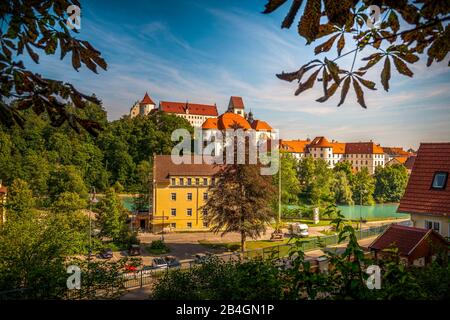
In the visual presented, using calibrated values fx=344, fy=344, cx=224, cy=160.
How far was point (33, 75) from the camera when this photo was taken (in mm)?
1754

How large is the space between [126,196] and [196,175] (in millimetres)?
24317

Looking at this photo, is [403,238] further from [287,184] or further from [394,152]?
[394,152]

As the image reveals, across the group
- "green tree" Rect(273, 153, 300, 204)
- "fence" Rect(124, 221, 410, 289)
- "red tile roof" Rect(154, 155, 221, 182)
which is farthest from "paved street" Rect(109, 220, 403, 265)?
"green tree" Rect(273, 153, 300, 204)

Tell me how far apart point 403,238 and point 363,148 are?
77752 millimetres

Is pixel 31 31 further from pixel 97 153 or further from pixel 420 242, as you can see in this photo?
pixel 97 153

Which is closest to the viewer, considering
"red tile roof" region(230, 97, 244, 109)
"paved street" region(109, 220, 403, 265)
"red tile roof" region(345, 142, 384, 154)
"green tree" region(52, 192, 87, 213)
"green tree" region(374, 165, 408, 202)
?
"paved street" region(109, 220, 403, 265)

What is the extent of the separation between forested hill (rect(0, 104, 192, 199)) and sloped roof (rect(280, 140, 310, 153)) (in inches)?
1122

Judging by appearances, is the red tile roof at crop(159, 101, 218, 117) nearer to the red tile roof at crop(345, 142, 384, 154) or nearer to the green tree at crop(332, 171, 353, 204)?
the red tile roof at crop(345, 142, 384, 154)

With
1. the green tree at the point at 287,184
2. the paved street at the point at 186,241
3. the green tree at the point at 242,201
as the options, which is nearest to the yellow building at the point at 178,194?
the paved street at the point at 186,241

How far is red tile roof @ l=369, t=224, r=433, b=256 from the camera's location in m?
8.54

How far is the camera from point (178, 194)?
30.5m

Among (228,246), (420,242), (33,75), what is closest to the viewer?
(33,75)
